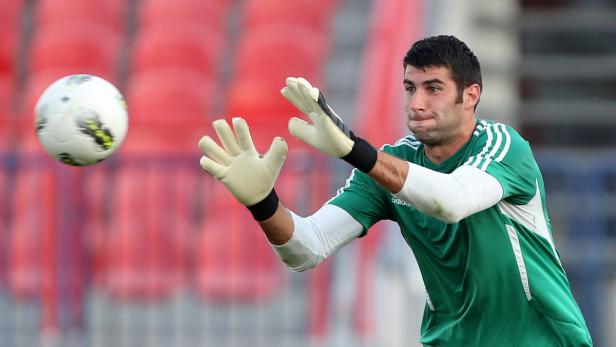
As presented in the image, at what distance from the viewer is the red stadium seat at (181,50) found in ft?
40.2

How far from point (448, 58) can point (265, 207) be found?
0.84 meters

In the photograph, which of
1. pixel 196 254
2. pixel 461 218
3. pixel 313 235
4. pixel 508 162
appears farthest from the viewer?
pixel 196 254

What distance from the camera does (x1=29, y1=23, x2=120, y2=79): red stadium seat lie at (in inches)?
489

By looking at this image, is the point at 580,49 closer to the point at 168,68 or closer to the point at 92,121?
the point at 168,68

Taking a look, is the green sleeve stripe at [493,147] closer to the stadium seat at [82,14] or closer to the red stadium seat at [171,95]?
the red stadium seat at [171,95]

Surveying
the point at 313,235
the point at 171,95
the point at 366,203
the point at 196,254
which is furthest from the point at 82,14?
the point at 313,235

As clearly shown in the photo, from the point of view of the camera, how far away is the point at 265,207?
14.8ft

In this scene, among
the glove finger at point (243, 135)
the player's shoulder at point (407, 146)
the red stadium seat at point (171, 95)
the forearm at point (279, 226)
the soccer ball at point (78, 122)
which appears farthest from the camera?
the red stadium seat at point (171, 95)

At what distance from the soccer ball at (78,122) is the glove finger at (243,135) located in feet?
2.73

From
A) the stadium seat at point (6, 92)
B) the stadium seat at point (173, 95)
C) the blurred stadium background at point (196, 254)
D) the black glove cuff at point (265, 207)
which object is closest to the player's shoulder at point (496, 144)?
the black glove cuff at point (265, 207)

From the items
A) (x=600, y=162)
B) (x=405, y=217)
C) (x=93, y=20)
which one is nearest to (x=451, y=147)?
(x=405, y=217)

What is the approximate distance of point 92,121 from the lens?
4973 millimetres

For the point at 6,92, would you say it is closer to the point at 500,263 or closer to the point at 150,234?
the point at 150,234

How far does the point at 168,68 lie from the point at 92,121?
23.8 ft
